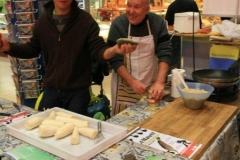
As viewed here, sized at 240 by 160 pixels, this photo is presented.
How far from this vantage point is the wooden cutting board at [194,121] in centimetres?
146

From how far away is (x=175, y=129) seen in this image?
154cm

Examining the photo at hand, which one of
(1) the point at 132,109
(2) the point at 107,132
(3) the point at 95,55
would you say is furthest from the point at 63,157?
(3) the point at 95,55

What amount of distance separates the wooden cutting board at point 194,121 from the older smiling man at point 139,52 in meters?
0.42

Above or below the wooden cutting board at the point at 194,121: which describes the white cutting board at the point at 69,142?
above

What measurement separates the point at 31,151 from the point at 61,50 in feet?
2.87

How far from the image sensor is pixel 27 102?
356 cm

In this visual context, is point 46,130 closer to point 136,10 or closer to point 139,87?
point 139,87

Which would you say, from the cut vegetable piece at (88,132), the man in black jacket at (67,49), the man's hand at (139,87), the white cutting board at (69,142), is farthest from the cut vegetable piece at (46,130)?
the man's hand at (139,87)

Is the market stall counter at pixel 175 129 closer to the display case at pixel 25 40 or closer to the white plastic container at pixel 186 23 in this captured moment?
the display case at pixel 25 40

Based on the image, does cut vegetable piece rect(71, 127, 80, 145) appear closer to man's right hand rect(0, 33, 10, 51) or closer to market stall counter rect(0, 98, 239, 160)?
market stall counter rect(0, 98, 239, 160)

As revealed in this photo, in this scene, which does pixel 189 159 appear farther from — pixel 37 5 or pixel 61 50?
pixel 37 5

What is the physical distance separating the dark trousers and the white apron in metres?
0.37

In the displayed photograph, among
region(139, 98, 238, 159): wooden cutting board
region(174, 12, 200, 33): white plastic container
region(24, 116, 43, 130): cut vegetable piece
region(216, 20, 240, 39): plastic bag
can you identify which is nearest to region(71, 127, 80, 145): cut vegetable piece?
region(24, 116, 43, 130): cut vegetable piece

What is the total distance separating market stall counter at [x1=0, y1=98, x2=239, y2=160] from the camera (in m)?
1.32
